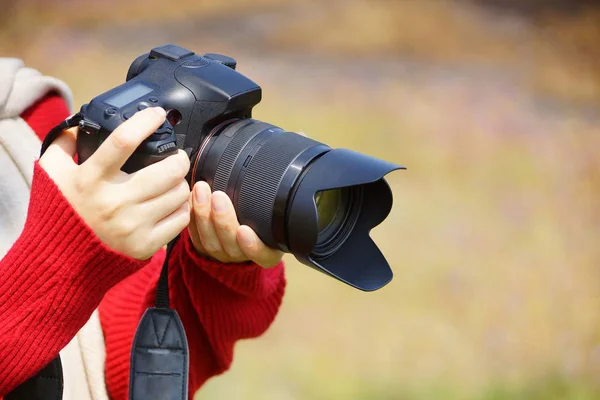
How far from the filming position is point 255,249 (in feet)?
1.82

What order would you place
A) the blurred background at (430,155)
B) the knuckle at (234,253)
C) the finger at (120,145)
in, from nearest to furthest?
1. the finger at (120,145)
2. the knuckle at (234,253)
3. the blurred background at (430,155)

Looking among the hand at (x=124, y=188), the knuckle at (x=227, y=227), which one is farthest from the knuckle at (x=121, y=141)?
the knuckle at (x=227, y=227)

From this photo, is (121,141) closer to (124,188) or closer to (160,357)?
(124,188)

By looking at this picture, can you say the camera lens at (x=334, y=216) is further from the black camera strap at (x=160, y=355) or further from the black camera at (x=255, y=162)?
the black camera strap at (x=160, y=355)

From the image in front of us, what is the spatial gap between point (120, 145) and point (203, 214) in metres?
0.10

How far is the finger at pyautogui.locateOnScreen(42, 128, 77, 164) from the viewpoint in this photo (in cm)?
49

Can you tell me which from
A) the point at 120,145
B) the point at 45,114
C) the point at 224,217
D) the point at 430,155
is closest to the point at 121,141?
the point at 120,145

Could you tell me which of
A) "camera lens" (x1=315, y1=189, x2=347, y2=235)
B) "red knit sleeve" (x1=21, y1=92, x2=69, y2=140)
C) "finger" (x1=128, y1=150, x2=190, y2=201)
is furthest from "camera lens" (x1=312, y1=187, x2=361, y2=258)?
"red knit sleeve" (x1=21, y1=92, x2=69, y2=140)

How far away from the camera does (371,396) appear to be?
134 centimetres

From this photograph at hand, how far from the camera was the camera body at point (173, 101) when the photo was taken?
504 mm

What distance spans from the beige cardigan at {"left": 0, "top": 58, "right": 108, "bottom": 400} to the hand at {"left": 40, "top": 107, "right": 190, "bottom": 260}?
4.8 inches

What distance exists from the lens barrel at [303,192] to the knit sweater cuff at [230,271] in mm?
51

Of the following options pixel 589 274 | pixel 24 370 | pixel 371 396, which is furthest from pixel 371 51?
pixel 24 370

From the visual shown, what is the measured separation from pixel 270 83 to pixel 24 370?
53.9 inches
